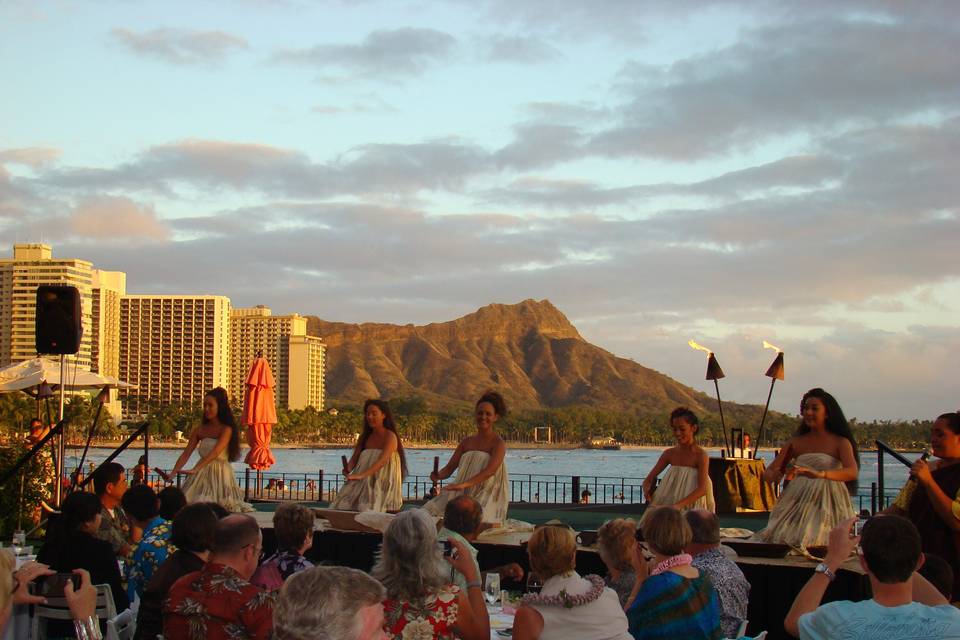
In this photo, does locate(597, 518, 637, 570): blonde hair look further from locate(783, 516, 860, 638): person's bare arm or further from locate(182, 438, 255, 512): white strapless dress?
locate(182, 438, 255, 512): white strapless dress

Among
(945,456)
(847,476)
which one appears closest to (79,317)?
(847,476)

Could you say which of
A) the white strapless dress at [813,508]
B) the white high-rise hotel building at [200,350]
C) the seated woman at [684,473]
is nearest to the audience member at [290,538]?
the white strapless dress at [813,508]

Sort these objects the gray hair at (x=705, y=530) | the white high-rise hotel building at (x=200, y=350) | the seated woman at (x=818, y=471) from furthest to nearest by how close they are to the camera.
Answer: the white high-rise hotel building at (x=200, y=350), the seated woman at (x=818, y=471), the gray hair at (x=705, y=530)

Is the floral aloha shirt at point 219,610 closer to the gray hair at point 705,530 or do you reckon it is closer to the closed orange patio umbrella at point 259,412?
the gray hair at point 705,530

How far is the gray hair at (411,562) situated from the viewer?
12.7 feet

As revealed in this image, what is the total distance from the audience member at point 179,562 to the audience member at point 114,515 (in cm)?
247

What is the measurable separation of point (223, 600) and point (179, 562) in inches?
37.4

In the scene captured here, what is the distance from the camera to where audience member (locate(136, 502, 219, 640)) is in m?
4.44

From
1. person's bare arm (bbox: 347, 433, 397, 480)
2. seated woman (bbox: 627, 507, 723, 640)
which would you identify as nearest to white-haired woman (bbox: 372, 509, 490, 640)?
seated woman (bbox: 627, 507, 723, 640)

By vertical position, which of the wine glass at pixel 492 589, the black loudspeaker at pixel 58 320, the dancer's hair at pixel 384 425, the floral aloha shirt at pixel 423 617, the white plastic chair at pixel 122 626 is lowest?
the white plastic chair at pixel 122 626

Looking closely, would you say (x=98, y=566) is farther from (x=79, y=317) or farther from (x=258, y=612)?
(x=79, y=317)

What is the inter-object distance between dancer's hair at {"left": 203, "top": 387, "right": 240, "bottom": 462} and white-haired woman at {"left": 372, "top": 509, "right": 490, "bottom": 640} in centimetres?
649

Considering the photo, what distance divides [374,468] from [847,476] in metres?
4.37

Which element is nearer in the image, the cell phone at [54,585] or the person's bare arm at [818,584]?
the person's bare arm at [818,584]
